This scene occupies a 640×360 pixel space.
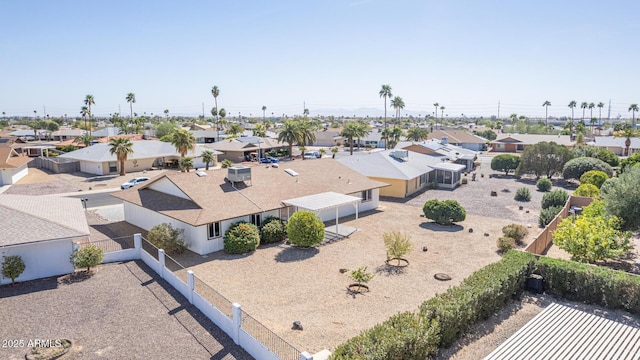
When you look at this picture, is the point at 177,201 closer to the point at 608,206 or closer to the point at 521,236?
the point at 521,236

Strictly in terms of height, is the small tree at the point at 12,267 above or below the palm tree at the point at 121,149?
below

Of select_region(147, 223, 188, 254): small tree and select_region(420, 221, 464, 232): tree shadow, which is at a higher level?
select_region(147, 223, 188, 254): small tree

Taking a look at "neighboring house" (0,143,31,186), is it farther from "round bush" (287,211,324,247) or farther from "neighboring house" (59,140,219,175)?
"round bush" (287,211,324,247)

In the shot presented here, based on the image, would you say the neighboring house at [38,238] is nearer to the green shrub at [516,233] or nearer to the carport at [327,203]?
the carport at [327,203]

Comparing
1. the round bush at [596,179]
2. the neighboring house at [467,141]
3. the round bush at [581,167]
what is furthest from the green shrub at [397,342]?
the neighboring house at [467,141]

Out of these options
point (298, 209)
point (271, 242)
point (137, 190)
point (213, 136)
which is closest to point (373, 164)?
point (298, 209)

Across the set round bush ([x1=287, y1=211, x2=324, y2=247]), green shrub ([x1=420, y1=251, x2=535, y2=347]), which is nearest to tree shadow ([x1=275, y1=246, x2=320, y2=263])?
round bush ([x1=287, y1=211, x2=324, y2=247])

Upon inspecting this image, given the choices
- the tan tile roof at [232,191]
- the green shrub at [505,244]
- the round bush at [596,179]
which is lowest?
the green shrub at [505,244]
